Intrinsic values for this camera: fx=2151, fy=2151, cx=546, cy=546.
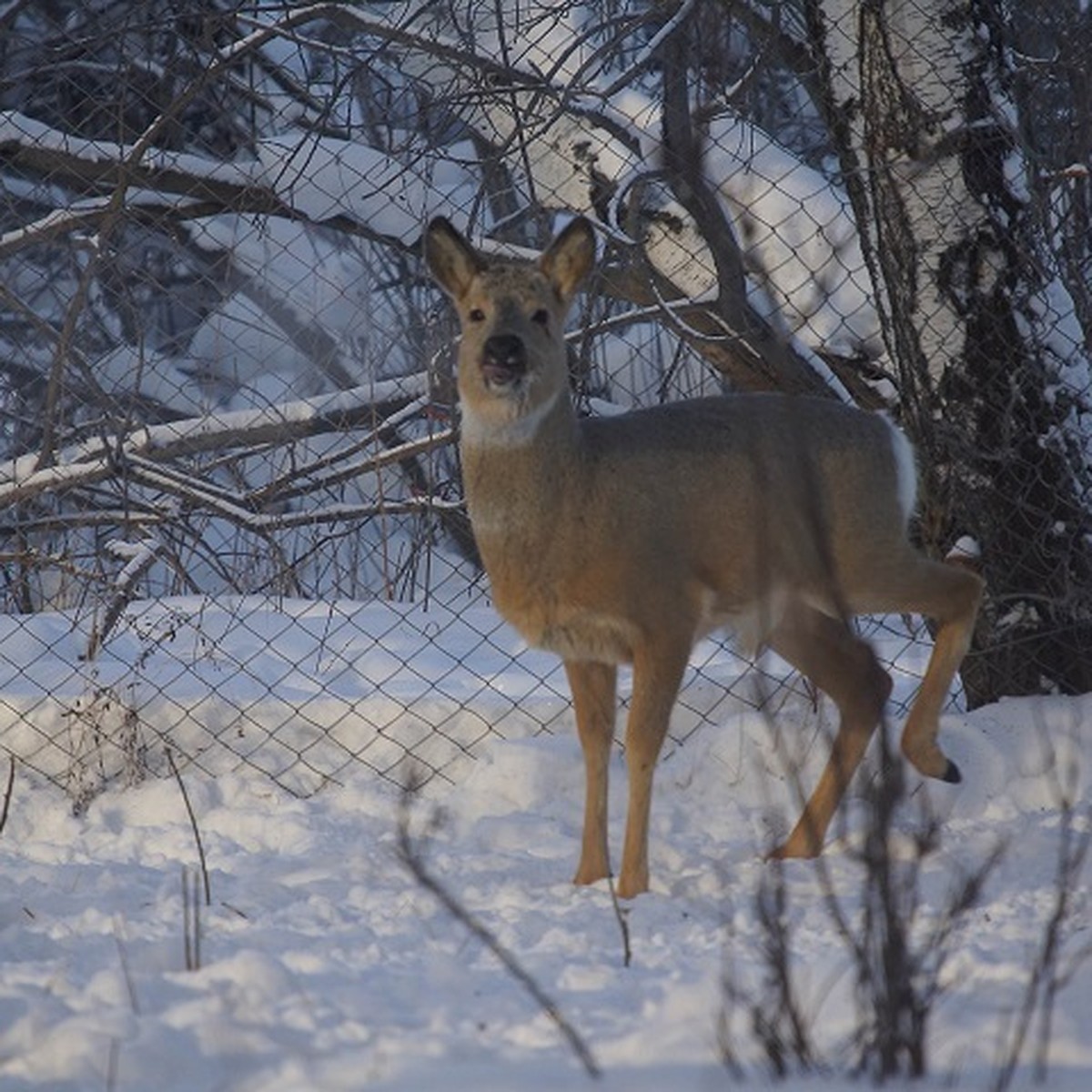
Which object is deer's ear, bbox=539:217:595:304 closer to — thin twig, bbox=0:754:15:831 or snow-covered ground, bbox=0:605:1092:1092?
snow-covered ground, bbox=0:605:1092:1092

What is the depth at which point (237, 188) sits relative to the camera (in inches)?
320

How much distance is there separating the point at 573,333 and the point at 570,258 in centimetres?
174

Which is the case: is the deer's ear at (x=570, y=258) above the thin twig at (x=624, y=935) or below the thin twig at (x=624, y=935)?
above

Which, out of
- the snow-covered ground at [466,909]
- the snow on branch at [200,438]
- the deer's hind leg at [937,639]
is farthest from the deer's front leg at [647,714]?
the snow on branch at [200,438]

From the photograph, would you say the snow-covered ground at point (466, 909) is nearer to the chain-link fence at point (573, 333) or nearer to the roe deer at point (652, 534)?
the chain-link fence at point (573, 333)

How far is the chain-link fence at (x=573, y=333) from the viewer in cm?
632

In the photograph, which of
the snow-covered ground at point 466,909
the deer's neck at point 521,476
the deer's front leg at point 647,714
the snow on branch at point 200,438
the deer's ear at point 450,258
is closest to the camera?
the snow-covered ground at point 466,909

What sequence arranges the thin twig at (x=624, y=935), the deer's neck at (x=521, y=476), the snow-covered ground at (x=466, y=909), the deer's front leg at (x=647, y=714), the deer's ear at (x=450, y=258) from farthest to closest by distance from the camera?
1. the deer's ear at (x=450, y=258)
2. the deer's neck at (x=521, y=476)
3. the deer's front leg at (x=647, y=714)
4. the thin twig at (x=624, y=935)
5. the snow-covered ground at (x=466, y=909)

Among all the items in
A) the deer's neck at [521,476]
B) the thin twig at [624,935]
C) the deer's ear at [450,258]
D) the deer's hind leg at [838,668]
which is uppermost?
the deer's ear at [450,258]

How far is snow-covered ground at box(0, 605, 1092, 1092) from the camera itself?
3.50 meters

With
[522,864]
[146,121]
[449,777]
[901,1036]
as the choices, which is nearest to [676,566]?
[522,864]

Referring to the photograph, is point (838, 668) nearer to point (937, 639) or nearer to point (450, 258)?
point (937, 639)

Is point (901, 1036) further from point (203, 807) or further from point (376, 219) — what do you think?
point (376, 219)

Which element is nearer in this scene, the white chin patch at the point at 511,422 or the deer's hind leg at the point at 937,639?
the white chin patch at the point at 511,422
